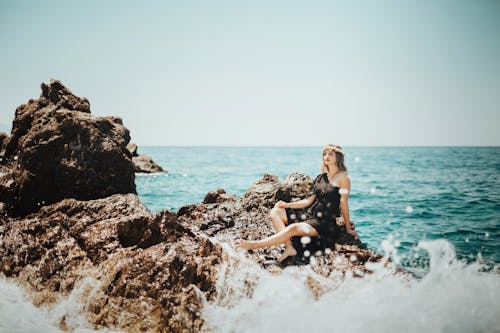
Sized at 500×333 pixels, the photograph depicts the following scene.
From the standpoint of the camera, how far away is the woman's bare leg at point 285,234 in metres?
5.16

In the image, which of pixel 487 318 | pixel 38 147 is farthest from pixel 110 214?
pixel 487 318

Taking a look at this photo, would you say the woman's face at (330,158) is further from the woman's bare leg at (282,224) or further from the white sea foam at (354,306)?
the white sea foam at (354,306)

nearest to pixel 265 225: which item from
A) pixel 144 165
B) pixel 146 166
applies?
pixel 146 166

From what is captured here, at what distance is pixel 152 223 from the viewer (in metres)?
4.84

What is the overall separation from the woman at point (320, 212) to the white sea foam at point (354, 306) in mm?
576

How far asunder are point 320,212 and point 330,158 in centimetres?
110

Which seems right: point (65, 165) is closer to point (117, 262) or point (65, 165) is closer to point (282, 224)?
point (117, 262)

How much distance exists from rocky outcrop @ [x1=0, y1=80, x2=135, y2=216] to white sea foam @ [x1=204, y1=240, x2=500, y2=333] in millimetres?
4057

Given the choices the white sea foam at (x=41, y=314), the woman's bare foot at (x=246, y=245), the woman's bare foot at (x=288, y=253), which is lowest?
the white sea foam at (x=41, y=314)

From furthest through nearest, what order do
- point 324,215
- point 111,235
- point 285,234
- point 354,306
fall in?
point 324,215 → point 285,234 → point 111,235 → point 354,306

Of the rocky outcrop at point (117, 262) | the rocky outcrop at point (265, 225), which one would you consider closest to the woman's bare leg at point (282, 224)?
the rocky outcrop at point (265, 225)

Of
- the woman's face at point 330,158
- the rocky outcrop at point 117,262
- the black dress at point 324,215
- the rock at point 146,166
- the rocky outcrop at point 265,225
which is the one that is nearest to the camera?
the rocky outcrop at point 117,262

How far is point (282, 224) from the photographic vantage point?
5516mm

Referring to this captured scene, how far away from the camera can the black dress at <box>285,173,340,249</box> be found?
5383 millimetres
